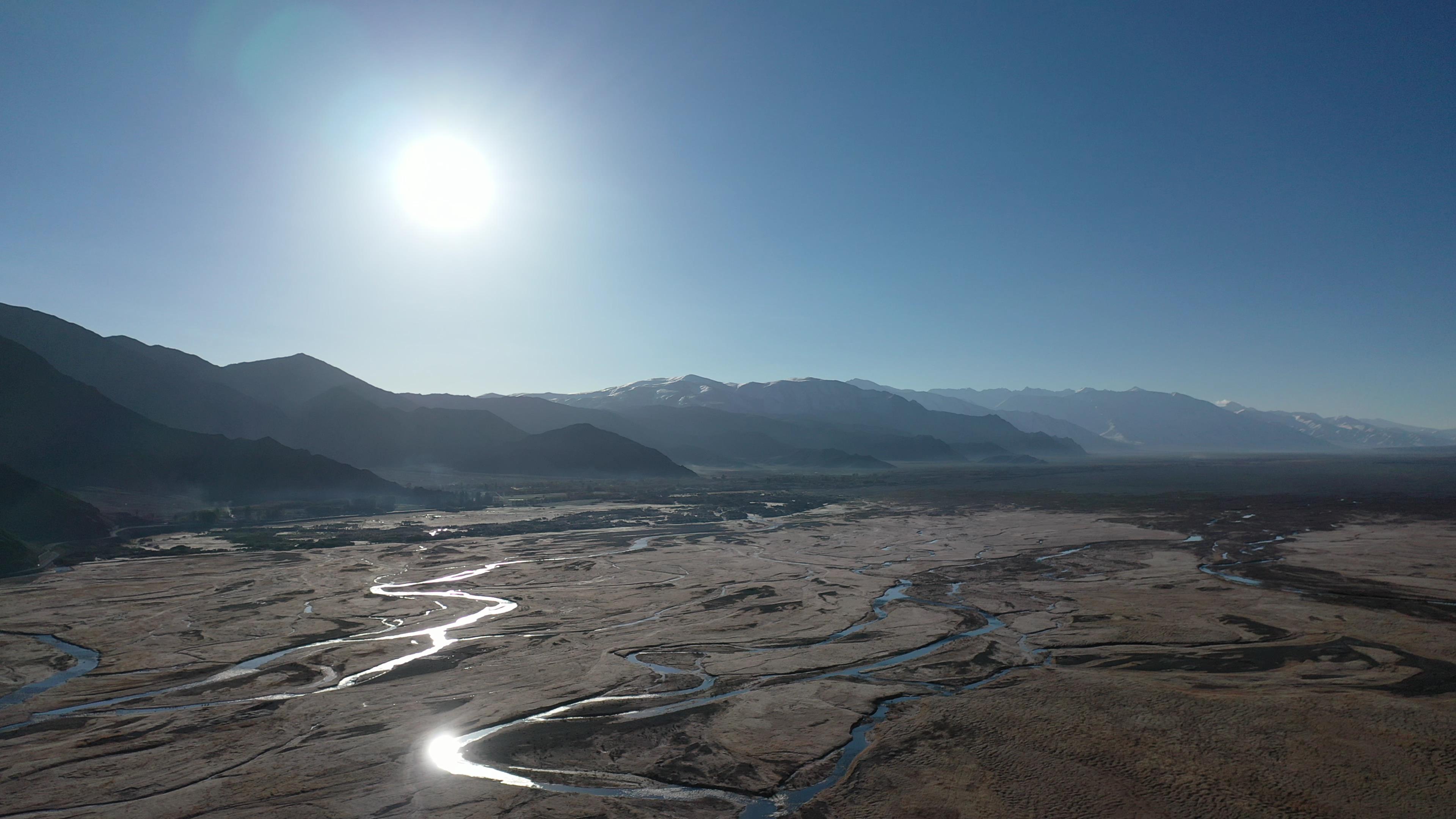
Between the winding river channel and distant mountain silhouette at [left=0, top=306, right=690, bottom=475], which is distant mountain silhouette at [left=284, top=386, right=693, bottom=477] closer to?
distant mountain silhouette at [left=0, top=306, right=690, bottom=475]

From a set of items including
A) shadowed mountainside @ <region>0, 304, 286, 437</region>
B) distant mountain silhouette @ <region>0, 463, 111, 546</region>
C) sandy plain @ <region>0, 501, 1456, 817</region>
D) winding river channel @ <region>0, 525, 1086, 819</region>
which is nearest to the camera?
sandy plain @ <region>0, 501, 1456, 817</region>

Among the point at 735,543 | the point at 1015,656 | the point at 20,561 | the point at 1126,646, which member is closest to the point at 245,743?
the point at 1015,656

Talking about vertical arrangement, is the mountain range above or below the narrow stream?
above

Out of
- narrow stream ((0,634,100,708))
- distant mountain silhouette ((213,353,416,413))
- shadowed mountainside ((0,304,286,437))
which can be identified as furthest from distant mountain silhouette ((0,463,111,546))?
distant mountain silhouette ((213,353,416,413))

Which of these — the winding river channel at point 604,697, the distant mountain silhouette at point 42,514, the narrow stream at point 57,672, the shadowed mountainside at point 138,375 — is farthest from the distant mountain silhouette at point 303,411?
the winding river channel at point 604,697

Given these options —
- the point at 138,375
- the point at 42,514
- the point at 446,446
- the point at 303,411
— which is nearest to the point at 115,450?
the point at 42,514

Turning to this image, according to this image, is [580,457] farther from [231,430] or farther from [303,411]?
[231,430]
